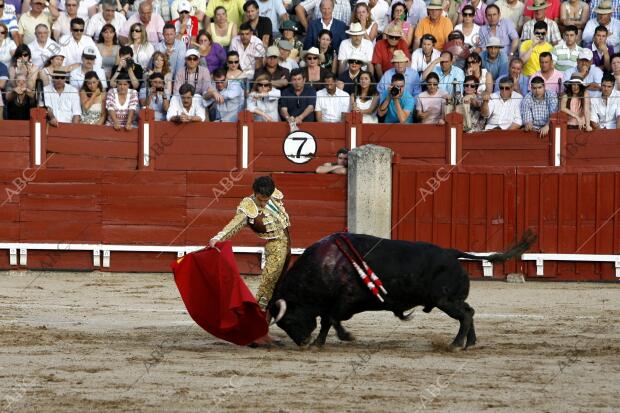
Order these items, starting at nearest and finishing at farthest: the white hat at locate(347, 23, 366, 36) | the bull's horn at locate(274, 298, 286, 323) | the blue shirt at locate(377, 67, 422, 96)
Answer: the bull's horn at locate(274, 298, 286, 323) < the blue shirt at locate(377, 67, 422, 96) < the white hat at locate(347, 23, 366, 36)

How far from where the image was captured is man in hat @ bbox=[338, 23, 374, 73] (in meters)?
13.7

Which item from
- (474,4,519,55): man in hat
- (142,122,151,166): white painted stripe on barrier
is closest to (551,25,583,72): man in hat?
(474,4,519,55): man in hat

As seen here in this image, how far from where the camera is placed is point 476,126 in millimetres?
13852

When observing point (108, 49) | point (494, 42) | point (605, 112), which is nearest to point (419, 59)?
point (494, 42)

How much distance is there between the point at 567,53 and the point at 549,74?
1.36ft

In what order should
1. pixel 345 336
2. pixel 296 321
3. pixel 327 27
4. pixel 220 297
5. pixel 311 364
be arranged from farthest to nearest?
pixel 327 27, pixel 345 336, pixel 220 297, pixel 296 321, pixel 311 364

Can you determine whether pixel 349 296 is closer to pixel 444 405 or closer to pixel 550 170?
pixel 444 405

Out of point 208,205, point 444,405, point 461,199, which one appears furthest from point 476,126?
point 444,405

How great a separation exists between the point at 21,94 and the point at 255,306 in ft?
20.6

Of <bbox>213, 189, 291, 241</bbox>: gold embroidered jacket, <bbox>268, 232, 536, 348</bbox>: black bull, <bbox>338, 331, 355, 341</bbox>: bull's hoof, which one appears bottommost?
<bbox>338, 331, 355, 341</bbox>: bull's hoof

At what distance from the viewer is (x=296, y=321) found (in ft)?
27.5

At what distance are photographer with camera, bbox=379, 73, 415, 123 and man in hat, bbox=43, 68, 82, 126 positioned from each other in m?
3.29

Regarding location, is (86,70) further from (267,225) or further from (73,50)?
(267,225)

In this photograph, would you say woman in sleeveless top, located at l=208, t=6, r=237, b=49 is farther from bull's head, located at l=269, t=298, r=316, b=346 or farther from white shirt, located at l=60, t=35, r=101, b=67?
bull's head, located at l=269, t=298, r=316, b=346
